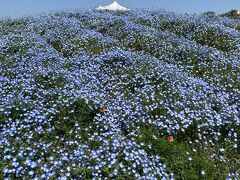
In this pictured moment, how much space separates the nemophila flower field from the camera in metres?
6.92

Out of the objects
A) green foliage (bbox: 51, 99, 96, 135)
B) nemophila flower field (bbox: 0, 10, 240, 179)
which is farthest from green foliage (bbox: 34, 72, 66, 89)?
green foliage (bbox: 51, 99, 96, 135)

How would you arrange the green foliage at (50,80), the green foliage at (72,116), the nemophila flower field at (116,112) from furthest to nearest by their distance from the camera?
the green foliage at (50,80)
the green foliage at (72,116)
the nemophila flower field at (116,112)

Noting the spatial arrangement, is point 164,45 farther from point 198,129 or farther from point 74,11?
point 74,11

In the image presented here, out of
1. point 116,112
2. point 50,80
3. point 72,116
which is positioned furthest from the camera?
point 50,80

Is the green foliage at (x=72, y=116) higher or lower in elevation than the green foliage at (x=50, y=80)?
lower

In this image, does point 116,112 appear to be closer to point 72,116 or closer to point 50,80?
point 72,116

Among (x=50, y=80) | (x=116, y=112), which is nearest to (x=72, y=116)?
(x=116, y=112)

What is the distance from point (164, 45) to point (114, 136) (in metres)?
7.20

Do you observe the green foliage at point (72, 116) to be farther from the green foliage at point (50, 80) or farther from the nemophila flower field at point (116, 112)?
the green foliage at point (50, 80)

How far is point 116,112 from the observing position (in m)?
8.80

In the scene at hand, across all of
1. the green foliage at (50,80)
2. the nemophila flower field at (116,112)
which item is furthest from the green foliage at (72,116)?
the green foliage at (50,80)

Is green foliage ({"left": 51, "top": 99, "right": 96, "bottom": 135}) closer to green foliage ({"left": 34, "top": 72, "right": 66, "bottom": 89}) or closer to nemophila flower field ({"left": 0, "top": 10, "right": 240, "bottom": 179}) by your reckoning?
nemophila flower field ({"left": 0, "top": 10, "right": 240, "bottom": 179})

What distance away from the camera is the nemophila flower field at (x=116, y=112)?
6916 mm

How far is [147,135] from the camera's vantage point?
25.9 feet
